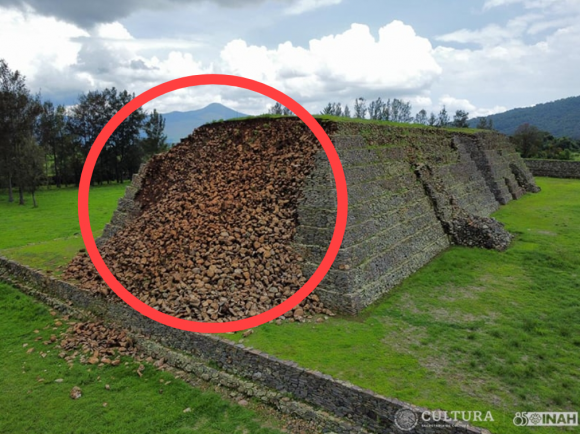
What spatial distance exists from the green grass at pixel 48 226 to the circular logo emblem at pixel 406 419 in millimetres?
13427

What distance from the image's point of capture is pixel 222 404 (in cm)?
872

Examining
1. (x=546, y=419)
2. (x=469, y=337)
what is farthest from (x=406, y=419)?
(x=469, y=337)

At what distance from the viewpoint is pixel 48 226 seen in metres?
26.5

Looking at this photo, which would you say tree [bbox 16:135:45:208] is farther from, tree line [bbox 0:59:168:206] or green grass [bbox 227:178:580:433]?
green grass [bbox 227:178:580:433]

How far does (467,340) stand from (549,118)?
183 m

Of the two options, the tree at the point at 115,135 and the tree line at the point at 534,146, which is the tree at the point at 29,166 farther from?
the tree line at the point at 534,146

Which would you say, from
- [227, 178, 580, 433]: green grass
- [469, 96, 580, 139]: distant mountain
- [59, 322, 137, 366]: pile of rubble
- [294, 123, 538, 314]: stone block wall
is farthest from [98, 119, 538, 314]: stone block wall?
[469, 96, 580, 139]: distant mountain

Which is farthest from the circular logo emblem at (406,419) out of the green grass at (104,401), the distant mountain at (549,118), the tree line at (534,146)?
the distant mountain at (549,118)

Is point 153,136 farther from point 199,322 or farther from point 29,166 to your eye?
point 199,322

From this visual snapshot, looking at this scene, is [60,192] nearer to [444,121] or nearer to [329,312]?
[329,312]

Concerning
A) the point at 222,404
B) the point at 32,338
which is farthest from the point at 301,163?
the point at 32,338

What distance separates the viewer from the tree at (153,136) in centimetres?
5600

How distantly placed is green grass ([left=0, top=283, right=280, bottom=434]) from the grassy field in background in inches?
62.9

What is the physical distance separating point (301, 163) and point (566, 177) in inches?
1399
